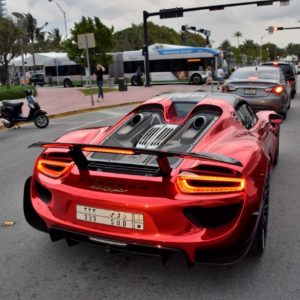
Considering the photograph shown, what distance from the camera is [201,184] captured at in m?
2.98

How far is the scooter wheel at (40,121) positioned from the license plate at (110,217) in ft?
32.2

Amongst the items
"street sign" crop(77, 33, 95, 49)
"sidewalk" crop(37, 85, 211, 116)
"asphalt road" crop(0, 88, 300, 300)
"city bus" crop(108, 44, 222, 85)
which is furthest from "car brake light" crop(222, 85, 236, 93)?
"city bus" crop(108, 44, 222, 85)

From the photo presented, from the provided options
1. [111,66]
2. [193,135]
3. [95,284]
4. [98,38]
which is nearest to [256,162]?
[193,135]

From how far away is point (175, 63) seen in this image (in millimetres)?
38406

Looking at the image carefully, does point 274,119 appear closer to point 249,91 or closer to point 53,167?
point 53,167

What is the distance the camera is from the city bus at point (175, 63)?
37.1 meters

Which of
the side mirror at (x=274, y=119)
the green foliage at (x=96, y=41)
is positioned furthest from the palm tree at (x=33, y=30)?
the side mirror at (x=274, y=119)

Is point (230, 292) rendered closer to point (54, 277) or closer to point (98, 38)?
point (54, 277)

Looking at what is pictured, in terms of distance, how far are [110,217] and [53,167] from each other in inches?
29.5

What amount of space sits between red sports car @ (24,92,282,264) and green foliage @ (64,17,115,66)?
3434 cm

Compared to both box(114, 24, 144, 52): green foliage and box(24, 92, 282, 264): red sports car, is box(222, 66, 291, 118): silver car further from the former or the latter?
box(114, 24, 144, 52): green foliage

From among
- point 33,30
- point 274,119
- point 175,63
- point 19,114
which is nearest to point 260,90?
point 274,119

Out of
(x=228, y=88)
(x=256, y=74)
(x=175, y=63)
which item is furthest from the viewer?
(x=175, y=63)

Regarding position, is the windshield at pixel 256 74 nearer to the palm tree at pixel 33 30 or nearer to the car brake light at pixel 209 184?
the car brake light at pixel 209 184
